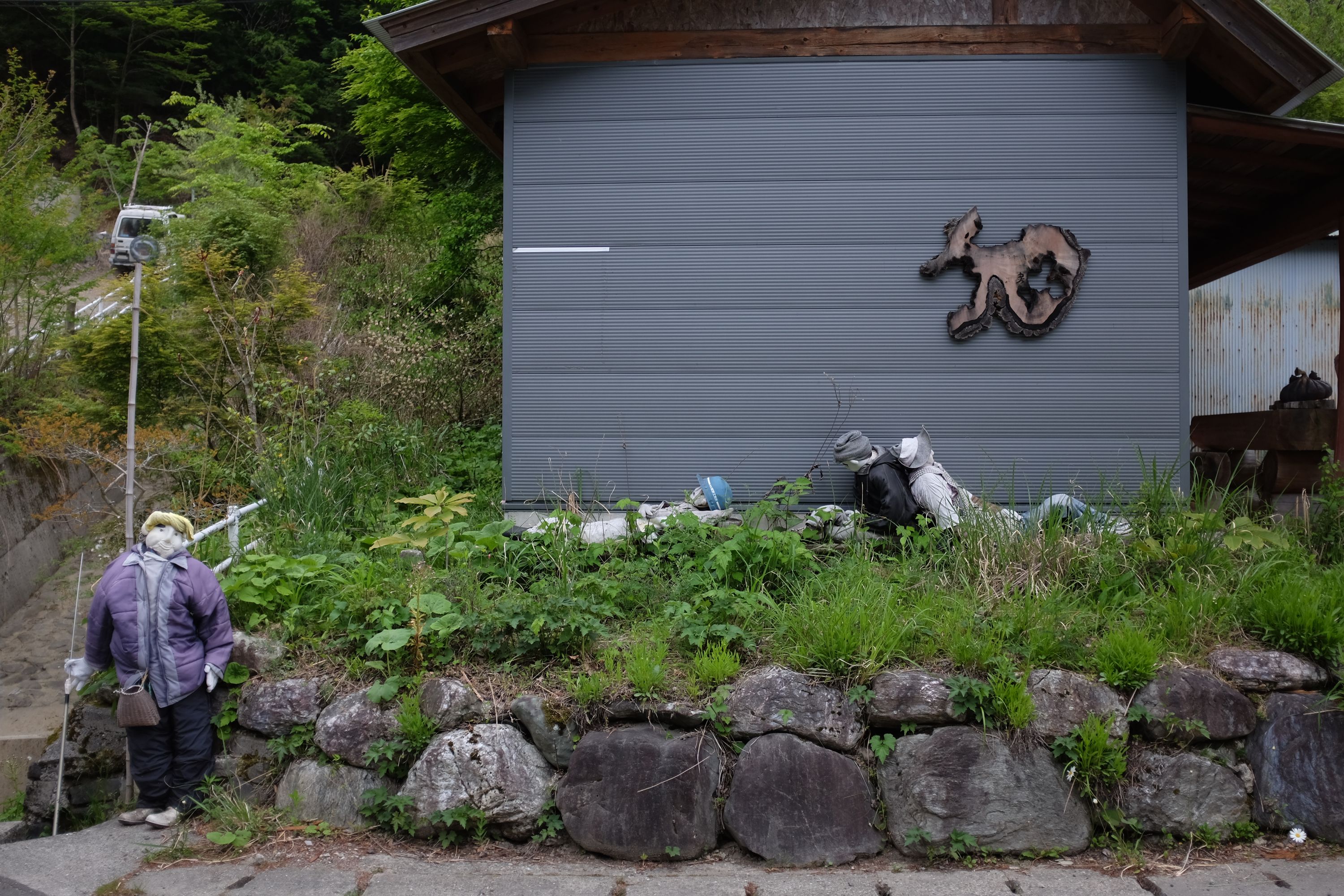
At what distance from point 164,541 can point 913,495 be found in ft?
13.9

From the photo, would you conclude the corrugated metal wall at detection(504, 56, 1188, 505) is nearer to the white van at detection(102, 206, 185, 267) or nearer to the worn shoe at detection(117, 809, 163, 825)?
the white van at detection(102, 206, 185, 267)

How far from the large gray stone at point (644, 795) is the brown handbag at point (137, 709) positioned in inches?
79.5

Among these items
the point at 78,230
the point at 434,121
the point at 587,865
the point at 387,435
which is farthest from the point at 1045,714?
the point at 78,230

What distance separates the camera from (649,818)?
4.29 meters

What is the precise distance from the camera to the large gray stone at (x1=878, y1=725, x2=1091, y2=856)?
4.23 m

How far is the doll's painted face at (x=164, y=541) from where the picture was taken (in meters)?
4.73

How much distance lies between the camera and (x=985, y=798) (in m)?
4.24

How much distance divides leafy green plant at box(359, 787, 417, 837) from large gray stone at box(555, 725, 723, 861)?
0.71 meters

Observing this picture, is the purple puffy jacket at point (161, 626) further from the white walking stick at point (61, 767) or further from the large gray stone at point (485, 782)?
the large gray stone at point (485, 782)

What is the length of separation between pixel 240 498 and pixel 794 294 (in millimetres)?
4483

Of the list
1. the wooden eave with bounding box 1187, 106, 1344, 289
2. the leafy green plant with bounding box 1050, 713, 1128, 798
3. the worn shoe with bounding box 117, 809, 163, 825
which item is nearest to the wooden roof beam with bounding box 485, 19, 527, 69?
the wooden eave with bounding box 1187, 106, 1344, 289

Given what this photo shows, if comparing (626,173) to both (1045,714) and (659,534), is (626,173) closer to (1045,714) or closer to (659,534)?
(659,534)

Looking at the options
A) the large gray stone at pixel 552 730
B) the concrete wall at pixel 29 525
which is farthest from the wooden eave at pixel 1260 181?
the concrete wall at pixel 29 525

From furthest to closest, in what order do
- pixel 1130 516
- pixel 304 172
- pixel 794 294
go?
pixel 304 172 < pixel 794 294 < pixel 1130 516
